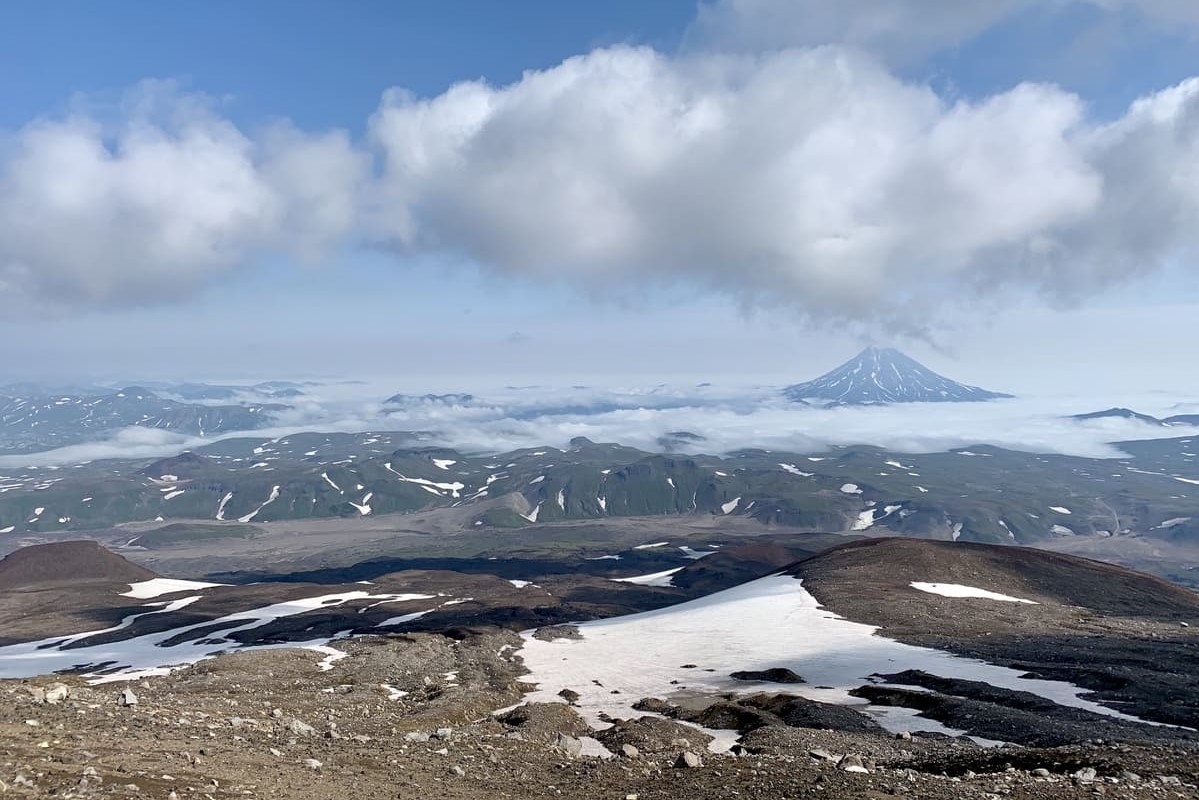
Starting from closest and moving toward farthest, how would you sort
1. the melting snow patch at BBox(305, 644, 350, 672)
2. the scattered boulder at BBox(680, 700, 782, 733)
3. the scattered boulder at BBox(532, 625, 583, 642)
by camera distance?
the scattered boulder at BBox(680, 700, 782, 733), the melting snow patch at BBox(305, 644, 350, 672), the scattered boulder at BBox(532, 625, 583, 642)

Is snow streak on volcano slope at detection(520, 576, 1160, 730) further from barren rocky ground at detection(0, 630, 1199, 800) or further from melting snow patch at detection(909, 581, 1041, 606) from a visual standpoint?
melting snow patch at detection(909, 581, 1041, 606)

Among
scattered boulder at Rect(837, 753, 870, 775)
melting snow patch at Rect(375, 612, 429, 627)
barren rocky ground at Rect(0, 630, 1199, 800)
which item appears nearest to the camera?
barren rocky ground at Rect(0, 630, 1199, 800)

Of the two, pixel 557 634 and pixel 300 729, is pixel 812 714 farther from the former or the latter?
pixel 557 634

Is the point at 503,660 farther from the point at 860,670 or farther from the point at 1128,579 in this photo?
the point at 1128,579

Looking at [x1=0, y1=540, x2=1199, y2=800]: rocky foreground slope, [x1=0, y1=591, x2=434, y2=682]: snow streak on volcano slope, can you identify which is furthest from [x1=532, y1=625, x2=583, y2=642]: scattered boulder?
[x1=0, y1=591, x2=434, y2=682]: snow streak on volcano slope

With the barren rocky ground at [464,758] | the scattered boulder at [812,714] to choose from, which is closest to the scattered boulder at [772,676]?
the scattered boulder at [812,714]

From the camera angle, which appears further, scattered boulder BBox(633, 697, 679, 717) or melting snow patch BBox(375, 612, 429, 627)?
melting snow patch BBox(375, 612, 429, 627)

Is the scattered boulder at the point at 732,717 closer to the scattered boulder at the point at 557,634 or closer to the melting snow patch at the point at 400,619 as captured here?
the scattered boulder at the point at 557,634
